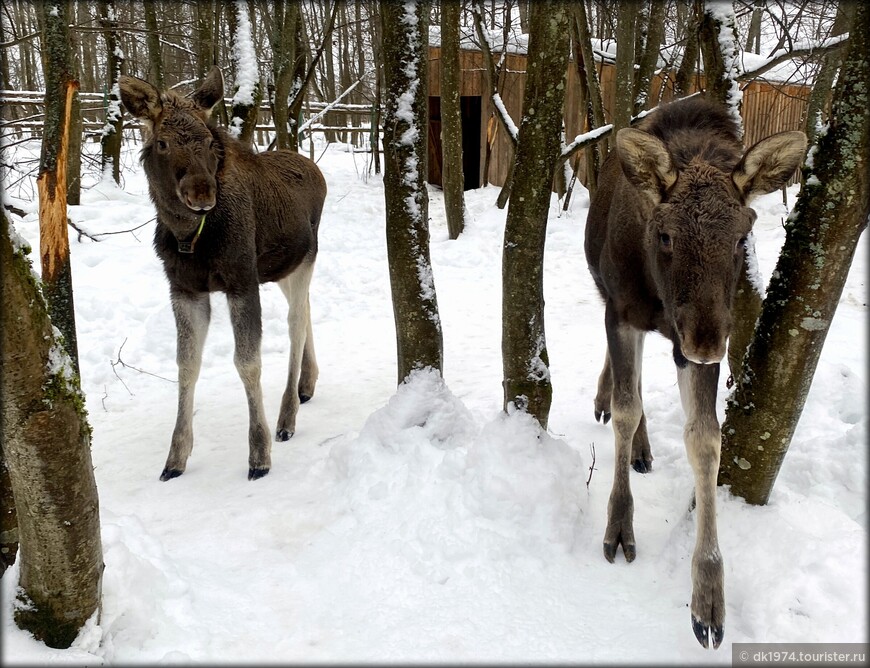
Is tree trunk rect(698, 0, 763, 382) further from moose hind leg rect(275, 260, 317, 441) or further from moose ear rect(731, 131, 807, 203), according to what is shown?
moose hind leg rect(275, 260, 317, 441)

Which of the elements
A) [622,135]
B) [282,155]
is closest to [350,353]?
[282,155]

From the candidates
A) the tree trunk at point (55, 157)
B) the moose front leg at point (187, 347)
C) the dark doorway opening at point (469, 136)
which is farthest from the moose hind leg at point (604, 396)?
the dark doorway opening at point (469, 136)

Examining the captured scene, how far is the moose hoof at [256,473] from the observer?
14.6 ft

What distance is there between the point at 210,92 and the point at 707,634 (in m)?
4.48

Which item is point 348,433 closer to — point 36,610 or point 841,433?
point 36,610

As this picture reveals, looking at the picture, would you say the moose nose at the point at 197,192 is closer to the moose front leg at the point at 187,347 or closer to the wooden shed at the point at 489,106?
the moose front leg at the point at 187,347

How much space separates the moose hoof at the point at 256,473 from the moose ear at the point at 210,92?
2536 millimetres

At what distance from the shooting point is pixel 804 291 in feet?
10.2

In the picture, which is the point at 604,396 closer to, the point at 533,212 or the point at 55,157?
the point at 533,212

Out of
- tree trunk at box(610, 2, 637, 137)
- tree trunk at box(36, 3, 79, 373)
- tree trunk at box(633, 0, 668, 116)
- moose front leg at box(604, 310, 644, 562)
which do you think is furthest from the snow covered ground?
tree trunk at box(633, 0, 668, 116)

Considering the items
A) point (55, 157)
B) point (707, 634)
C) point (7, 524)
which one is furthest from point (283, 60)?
point (707, 634)

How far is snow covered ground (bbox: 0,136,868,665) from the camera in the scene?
2.68 metres

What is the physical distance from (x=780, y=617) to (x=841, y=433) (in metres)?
1.88

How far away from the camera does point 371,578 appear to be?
313 cm
